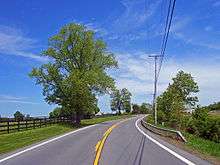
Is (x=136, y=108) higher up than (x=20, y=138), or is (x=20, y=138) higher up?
(x=136, y=108)

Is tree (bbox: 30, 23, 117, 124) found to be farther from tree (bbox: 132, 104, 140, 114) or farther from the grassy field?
tree (bbox: 132, 104, 140, 114)

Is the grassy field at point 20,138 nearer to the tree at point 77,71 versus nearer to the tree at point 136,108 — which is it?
the tree at point 77,71

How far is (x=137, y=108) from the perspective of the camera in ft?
647

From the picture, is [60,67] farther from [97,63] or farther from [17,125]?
[17,125]

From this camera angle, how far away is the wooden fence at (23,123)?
32775mm

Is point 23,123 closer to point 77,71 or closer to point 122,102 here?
point 77,71

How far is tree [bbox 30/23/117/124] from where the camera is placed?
5184 centimetres

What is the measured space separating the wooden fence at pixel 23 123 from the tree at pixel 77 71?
3.60 meters

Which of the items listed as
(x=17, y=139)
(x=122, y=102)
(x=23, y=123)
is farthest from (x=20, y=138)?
(x=122, y=102)

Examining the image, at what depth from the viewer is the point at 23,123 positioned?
3781 cm

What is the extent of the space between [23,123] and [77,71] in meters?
16.2

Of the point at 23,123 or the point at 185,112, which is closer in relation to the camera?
the point at 23,123

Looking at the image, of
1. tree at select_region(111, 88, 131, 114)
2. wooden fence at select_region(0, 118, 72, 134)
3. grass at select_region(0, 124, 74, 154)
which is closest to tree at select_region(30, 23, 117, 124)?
wooden fence at select_region(0, 118, 72, 134)

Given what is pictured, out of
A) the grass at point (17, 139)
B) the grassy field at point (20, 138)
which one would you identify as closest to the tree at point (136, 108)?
the grassy field at point (20, 138)
